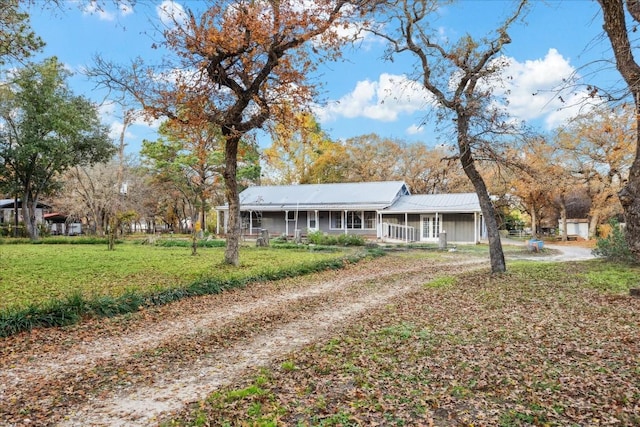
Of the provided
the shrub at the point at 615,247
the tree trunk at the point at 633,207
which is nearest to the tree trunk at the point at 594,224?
the shrub at the point at 615,247

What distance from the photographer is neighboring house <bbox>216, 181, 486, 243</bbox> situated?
2764 cm

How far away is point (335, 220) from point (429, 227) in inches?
281

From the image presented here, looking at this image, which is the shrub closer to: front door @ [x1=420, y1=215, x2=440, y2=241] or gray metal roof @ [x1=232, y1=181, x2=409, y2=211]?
front door @ [x1=420, y1=215, x2=440, y2=241]

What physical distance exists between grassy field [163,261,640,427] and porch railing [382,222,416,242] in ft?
67.2

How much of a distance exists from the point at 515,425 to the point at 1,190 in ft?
109

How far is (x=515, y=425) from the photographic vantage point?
3248 millimetres

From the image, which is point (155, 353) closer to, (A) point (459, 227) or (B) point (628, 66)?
(B) point (628, 66)

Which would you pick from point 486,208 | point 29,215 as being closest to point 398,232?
point 486,208

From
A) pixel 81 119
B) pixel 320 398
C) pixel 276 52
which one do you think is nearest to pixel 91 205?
pixel 81 119

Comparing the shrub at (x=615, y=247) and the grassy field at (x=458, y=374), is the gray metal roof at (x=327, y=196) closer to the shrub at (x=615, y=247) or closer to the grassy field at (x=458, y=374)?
the shrub at (x=615, y=247)

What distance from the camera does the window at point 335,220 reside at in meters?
31.6

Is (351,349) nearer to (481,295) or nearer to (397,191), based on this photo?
(481,295)

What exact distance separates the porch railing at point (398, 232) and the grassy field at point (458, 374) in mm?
20491

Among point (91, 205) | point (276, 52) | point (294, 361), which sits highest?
point (276, 52)
